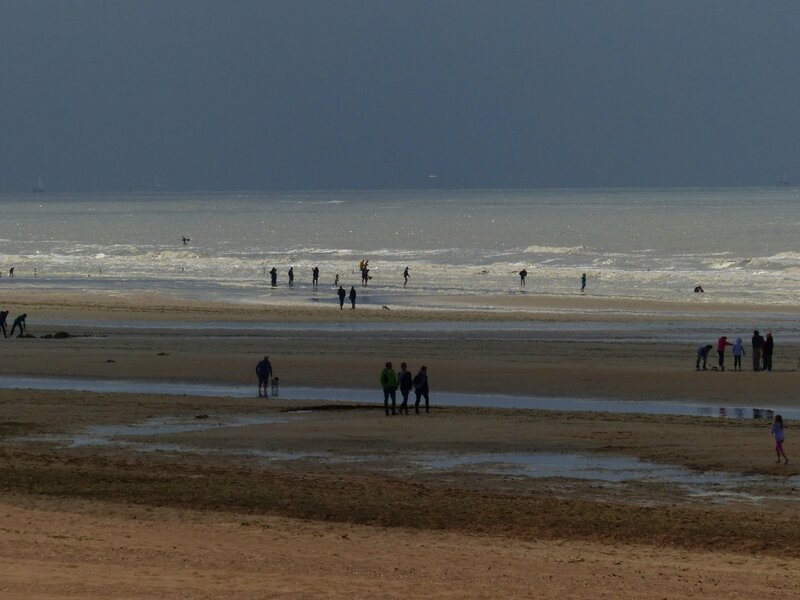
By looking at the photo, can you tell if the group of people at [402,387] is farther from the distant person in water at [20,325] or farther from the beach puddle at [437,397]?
the distant person in water at [20,325]

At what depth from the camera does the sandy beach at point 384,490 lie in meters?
12.1

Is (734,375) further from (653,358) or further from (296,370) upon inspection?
(296,370)

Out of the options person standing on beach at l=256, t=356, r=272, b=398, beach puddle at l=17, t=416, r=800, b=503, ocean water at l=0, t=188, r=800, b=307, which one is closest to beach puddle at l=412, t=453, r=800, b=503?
beach puddle at l=17, t=416, r=800, b=503

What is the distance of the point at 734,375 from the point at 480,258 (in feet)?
210

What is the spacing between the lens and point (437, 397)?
88.5ft

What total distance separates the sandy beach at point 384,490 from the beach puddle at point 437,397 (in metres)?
0.58

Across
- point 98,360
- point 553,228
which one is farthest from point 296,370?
point 553,228

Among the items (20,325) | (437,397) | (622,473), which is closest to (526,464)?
(622,473)

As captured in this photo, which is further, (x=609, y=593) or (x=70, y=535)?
(x=70, y=535)

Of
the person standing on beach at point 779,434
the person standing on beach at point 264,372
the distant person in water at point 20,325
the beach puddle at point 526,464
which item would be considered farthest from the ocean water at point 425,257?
the person standing on beach at point 779,434

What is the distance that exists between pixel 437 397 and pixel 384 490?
1062 centimetres

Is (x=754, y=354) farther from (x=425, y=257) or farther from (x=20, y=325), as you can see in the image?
(x=425, y=257)

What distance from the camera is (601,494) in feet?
54.1

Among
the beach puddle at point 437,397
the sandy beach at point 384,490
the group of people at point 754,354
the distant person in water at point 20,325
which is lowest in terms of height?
the sandy beach at point 384,490
